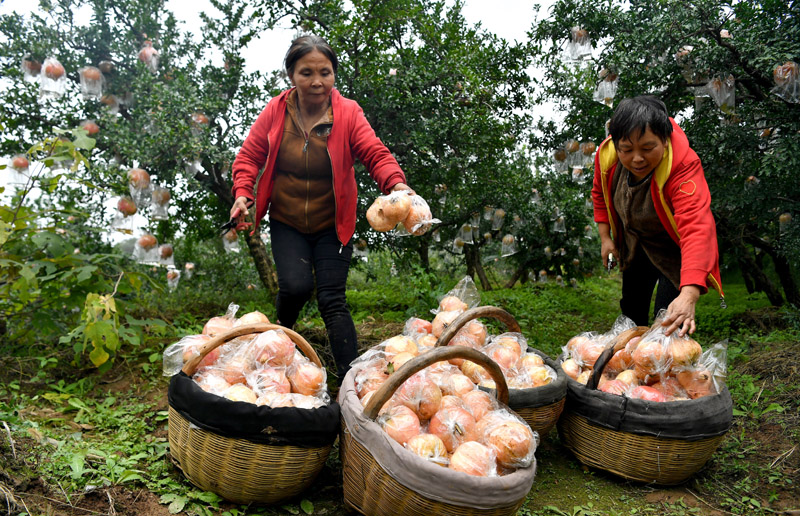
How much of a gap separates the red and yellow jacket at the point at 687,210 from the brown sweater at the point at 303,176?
1.73 metres

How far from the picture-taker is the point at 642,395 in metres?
2.45

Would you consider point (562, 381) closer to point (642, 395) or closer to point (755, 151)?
point (642, 395)

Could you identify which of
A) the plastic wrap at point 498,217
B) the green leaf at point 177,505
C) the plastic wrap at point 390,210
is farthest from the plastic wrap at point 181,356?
the plastic wrap at point 498,217

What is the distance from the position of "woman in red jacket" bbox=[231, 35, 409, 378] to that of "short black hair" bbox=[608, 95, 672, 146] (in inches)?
44.2

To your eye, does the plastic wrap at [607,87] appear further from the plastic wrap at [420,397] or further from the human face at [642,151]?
the plastic wrap at [420,397]

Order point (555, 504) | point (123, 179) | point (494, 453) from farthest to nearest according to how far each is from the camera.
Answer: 1. point (123, 179)
2. point (555, 504)
3. point (494, 453)

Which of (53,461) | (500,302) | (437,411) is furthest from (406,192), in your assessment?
(500,302)

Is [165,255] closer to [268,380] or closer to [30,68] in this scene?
[30,68]

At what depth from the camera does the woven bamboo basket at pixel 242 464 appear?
204 cm

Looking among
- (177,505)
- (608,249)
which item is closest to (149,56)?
(177,505)

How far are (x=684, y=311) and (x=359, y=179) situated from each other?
3.10 m

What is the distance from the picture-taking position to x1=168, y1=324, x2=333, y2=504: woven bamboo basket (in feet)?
6.68

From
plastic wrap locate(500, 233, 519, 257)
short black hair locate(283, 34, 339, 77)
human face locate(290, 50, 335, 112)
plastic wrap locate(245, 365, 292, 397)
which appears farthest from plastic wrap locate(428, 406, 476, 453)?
plastic wrap locate(500, 233, 519, 257)

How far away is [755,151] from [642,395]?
125 inches
